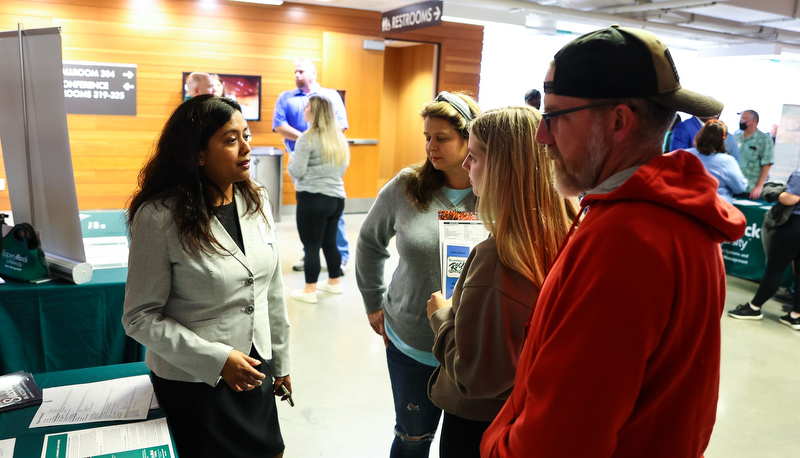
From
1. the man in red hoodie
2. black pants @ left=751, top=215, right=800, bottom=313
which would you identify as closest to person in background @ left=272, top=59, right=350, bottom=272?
black pants @ left=751, top=215, right=800, bottom=313

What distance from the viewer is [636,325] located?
2.69 feet

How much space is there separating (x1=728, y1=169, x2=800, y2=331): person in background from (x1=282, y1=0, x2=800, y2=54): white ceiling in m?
4.14

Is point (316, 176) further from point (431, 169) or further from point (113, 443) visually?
Result: point (113, 443)

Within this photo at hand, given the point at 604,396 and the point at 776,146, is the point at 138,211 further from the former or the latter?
the point at 776,146

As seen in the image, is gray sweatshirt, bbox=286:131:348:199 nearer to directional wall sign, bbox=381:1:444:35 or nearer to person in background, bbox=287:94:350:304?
person in background, bbox=287:94:350:304

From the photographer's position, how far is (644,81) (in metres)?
0.90

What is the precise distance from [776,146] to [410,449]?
7.77 metres

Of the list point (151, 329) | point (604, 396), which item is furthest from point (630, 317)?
point (151, 329)

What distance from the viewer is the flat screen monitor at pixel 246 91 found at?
314 inches

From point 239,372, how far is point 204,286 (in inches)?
10.6

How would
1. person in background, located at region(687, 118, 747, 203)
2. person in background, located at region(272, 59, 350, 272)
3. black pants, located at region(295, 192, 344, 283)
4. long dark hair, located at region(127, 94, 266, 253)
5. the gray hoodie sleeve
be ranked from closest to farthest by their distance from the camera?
long dark hair, located at region(127, 94, 266, 253) < the gray hoodie sleeve < black pants, located at region(295, 192, 344, 283) < person in background, located at region(687, 118, 747, 203) < person in background, located at region(272, 59, 350, 272)

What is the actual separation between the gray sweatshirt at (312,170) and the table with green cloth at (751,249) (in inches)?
163

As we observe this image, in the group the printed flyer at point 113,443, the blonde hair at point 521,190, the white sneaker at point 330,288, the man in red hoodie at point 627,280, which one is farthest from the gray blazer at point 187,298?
the white sneaker at point 330,288

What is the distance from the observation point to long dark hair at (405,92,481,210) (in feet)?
6.44
